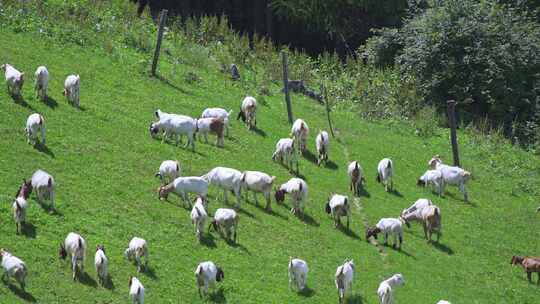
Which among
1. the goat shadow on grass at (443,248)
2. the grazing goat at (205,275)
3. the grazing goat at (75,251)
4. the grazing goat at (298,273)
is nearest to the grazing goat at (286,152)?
the goat shadow on grass at (443,248)

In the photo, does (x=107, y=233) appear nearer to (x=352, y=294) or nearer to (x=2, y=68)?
(x=352, y=294)

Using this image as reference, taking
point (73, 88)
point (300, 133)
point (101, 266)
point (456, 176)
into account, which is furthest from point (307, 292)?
point (73, 88)

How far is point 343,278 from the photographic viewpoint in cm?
2761

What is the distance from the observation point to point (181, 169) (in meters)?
33.7

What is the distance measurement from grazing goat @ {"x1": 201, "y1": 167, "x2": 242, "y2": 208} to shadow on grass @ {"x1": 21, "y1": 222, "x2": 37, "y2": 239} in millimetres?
6159

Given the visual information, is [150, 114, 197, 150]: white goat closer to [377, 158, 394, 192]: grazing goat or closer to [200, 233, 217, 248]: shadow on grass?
[377, 158, 394, 192]: grazing goat

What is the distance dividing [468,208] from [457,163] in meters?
3.79

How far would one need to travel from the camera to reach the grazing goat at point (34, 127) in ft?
106

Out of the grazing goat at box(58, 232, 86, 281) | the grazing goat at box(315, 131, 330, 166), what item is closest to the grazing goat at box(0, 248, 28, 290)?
the grazing goat at box(58, 232, 86, 281)

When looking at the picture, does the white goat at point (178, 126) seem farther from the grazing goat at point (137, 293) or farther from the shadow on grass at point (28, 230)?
the grazing goat at point (137, 293)

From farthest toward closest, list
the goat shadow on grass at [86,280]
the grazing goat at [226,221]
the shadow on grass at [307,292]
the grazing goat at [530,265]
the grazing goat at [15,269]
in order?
the grazing goat at [530,265] → the grazing goat at [226,221] → the shadow on grass at [307,292] → the goat shadow on grass at [86,280] → the grazing goat at [15,269]

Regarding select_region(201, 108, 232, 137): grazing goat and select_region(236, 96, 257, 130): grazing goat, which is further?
select_region(236, 96, 257, 130): grazing goat

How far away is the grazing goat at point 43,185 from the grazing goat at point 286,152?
9647mm

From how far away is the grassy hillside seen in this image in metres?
27.2
